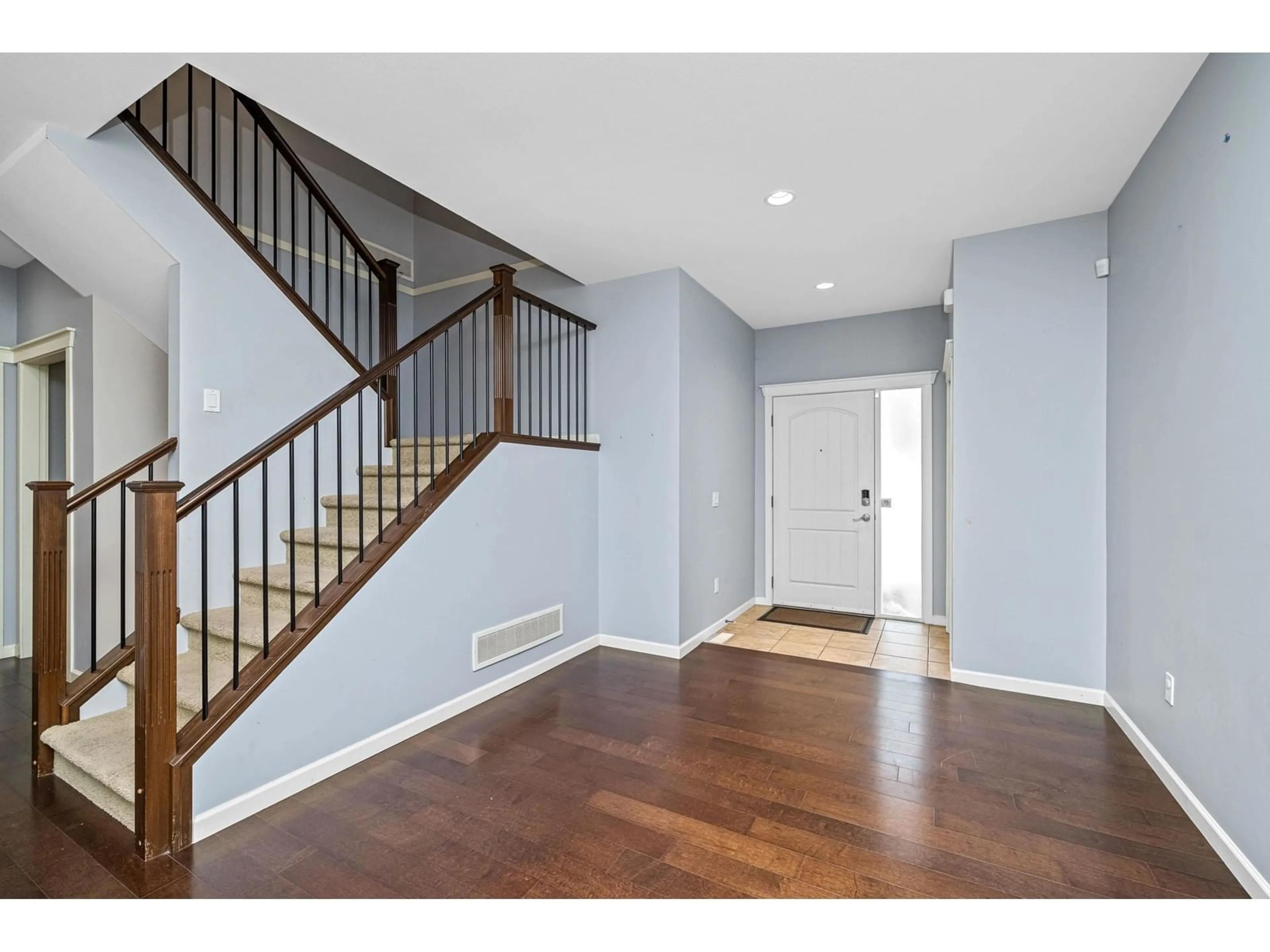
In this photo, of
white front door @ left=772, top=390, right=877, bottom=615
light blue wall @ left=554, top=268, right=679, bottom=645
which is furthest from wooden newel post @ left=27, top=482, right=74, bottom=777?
white front door @ left=772, top=390, right=877, bottom=615

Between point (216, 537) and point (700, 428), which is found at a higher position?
point (700, 428)

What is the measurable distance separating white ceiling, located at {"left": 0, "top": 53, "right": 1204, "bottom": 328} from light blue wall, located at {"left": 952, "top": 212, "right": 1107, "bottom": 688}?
0.83 feet

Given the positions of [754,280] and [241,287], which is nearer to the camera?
[241,287]

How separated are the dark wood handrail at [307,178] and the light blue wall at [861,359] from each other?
3.29m

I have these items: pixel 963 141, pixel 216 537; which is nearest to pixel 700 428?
pixel 963 141

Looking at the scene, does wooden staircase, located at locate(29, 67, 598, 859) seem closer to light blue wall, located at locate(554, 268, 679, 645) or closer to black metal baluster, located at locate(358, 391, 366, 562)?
black metal baluster, located at locate(358, 391, 366, 562)

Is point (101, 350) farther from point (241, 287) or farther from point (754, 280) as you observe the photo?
point (754, 280)

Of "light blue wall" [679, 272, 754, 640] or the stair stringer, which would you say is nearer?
the stair stringer

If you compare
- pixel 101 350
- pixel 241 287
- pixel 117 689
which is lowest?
pixel 117 689

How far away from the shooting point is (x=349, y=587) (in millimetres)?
2434

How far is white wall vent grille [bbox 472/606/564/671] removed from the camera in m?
3.12
